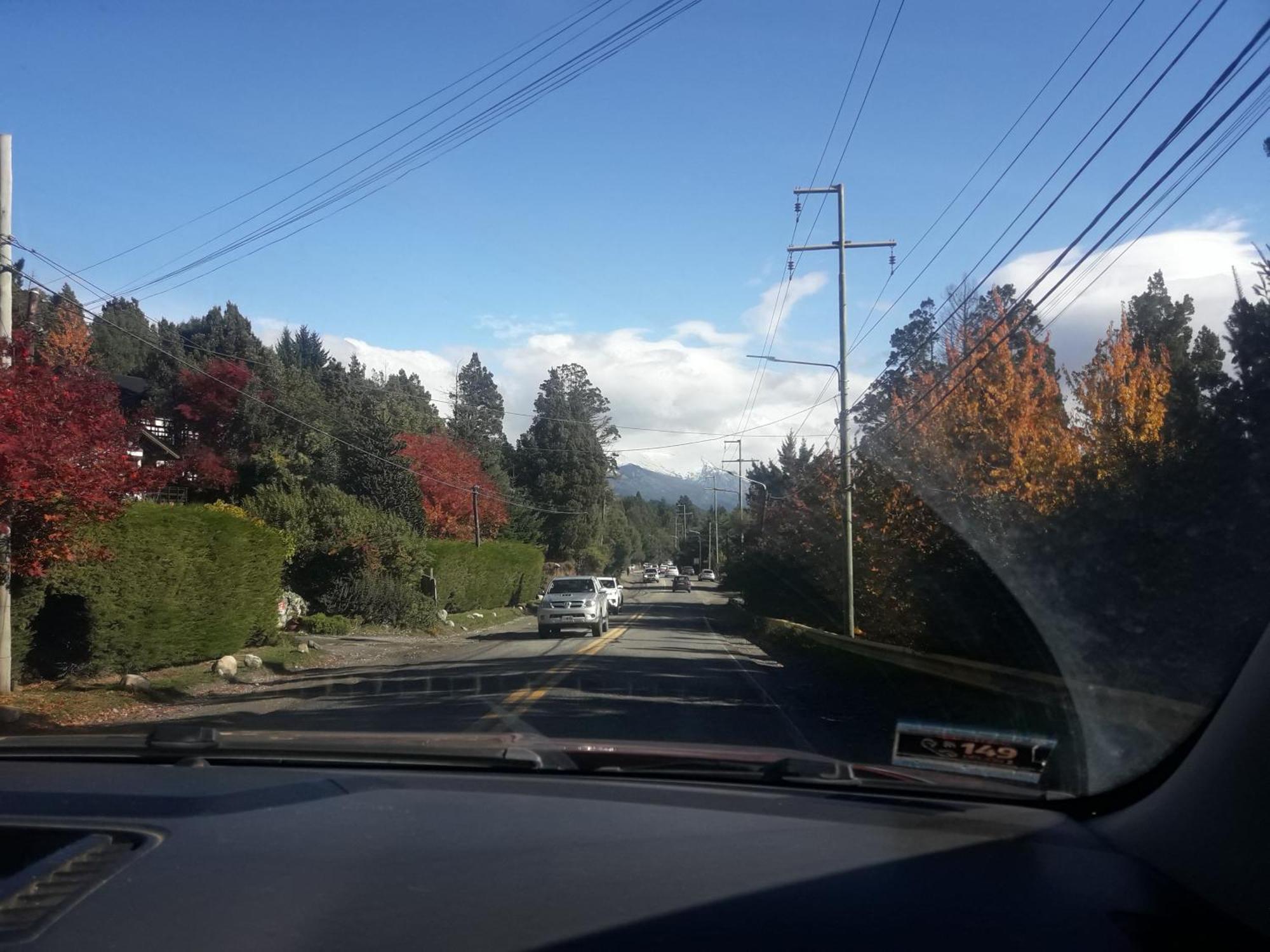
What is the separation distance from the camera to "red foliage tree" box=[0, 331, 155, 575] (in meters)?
13.6

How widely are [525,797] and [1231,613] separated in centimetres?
675

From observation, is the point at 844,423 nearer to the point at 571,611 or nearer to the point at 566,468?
the point at 571,611

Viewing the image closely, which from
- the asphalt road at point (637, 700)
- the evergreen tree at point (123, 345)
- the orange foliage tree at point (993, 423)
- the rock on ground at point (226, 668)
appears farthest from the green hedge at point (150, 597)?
the evergreen tree at point (123, 345)

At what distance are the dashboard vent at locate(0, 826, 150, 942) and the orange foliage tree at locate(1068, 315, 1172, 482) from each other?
967 cm

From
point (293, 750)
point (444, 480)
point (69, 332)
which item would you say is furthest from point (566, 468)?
point (293, 750)

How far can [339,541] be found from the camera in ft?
110

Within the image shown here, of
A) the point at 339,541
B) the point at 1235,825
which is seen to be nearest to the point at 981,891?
the point at 1235,825

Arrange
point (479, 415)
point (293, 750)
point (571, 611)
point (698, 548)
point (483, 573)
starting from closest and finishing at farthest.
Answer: point (293, 750) < point (571, 611) < point (483, 573) < point (479, 415) < point (698, 548)

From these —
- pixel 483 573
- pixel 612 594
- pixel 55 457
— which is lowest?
pixel 612 594

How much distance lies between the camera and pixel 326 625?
30.1 metres

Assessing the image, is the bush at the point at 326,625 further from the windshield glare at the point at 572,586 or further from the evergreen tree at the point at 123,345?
the evergreen tree at the point at 123,345

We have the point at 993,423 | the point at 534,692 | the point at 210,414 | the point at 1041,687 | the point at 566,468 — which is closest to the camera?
the point at 1041,687

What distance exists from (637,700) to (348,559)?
71.8 feet

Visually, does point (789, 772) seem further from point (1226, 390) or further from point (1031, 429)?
point (1031, 429)
